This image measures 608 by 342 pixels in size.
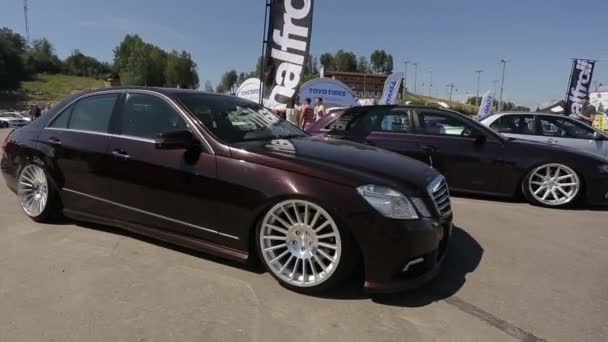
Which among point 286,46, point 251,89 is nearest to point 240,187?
point 286,46

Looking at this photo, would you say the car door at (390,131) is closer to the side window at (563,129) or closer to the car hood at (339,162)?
the car hood at (339,162)

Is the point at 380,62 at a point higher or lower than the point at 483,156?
higher

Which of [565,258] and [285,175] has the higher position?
[285,175]

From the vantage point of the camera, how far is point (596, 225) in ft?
15.9

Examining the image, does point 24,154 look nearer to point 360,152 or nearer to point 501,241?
point 360,152

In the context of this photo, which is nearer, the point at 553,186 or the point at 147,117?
the point at 147,117

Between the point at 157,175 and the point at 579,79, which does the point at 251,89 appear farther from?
the point at 157,175

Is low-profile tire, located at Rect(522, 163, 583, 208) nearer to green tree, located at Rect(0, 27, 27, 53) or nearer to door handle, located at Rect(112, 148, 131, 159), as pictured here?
door handle, located at Rect(112, 148, 131, 159)

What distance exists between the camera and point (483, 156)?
19.3ft

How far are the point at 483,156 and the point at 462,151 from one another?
0.28m

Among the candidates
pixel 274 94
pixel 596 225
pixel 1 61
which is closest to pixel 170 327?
pixel 596 225

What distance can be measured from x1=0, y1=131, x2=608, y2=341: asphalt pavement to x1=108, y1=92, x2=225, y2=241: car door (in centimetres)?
32

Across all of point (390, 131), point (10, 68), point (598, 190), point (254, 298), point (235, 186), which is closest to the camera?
point (254, 298)

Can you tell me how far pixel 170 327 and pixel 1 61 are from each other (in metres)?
114
